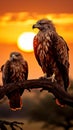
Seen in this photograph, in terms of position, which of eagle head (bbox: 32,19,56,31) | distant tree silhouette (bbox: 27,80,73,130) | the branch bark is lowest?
distant tree silhouette (bbox: 27,80,73,130)

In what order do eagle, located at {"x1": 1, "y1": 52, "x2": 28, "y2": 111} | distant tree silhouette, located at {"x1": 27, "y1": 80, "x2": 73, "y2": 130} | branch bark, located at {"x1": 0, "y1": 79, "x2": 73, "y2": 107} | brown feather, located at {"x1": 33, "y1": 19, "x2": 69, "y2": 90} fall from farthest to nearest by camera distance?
distant tree silhouette, located at {"x1": 27, "y1": 80, "x2": 73, "y2": 130} < eagle, located at {"x1": 1, "y1": 52, "x2": 28, "y2": 111} < brown feather, located at {"x1": 33, "y1": 19, "x2": 69, "y2": 90} < branch bark, located at {"x1": 0, "y1": 79, "x2": 73, "y2": 107}

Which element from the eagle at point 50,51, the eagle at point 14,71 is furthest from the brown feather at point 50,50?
the eagle at point 14,71

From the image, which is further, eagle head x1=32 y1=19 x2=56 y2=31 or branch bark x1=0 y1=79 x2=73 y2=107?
eagle head x1=32 y1=19 x2=56 y2=31

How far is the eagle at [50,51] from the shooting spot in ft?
9.60

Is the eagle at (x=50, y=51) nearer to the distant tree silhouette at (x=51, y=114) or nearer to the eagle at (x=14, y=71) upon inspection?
the eagle at (x=14, y=71)

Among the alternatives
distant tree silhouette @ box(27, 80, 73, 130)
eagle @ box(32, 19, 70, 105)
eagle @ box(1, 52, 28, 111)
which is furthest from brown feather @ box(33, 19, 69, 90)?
distant tree silhouette @ box(27, 80, 73, 130)

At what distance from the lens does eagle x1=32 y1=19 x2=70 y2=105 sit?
2926 millimetres

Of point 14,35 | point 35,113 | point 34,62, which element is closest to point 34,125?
point 35,113

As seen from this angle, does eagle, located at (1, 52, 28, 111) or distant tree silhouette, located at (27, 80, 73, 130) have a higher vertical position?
eagle, located at (1, 52, 28, 111)

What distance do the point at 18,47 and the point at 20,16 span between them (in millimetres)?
262

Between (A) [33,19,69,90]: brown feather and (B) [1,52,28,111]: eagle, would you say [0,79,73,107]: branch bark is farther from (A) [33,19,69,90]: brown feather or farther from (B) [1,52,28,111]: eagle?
(B) [1,52,28,111]: eagle

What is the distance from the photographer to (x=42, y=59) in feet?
9.70

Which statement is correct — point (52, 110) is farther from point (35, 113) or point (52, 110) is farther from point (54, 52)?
point (54, 52)

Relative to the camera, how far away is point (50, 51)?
2.93 m
